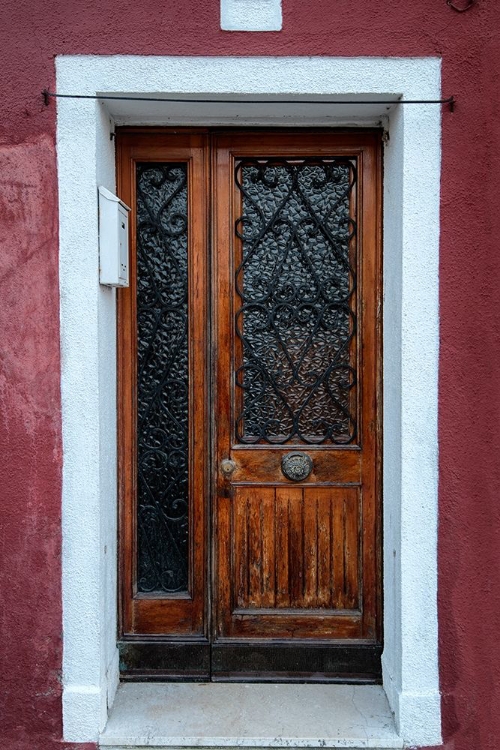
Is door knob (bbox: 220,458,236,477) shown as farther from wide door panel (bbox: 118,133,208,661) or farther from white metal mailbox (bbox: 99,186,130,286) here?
white metal mailbox (bbox: 99,186,130,286)

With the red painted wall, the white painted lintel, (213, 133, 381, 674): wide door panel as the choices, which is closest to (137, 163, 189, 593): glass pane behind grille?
(213, 133, 381, 674): wide door panel

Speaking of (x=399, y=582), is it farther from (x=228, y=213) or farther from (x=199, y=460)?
(x=228, y=213)

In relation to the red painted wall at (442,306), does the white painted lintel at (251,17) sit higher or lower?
higher

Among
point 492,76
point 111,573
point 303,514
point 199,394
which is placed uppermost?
point 492,76

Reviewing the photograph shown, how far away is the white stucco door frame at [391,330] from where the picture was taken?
126 inches

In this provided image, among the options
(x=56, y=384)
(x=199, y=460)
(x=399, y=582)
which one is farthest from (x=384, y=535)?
(x=56, y=384)

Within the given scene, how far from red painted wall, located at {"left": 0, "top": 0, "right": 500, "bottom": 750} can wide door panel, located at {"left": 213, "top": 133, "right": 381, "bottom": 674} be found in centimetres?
47

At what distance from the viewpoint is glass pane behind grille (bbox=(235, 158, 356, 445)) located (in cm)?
361

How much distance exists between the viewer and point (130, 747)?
10.8 feet

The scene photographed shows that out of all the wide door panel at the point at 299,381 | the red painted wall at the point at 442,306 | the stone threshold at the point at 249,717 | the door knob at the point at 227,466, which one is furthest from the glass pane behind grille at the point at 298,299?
the stone threshold at the point at 249,717

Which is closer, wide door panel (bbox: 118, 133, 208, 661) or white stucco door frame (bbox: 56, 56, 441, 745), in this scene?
white stucco door frame (bbox: 56, 56, 441, 745)

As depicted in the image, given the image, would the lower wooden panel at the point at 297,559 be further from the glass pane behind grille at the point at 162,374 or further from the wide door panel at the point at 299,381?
the glass pane behind grille at the point at 162,374

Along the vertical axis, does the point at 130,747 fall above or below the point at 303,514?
below

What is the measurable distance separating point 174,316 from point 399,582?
5.57 feet
